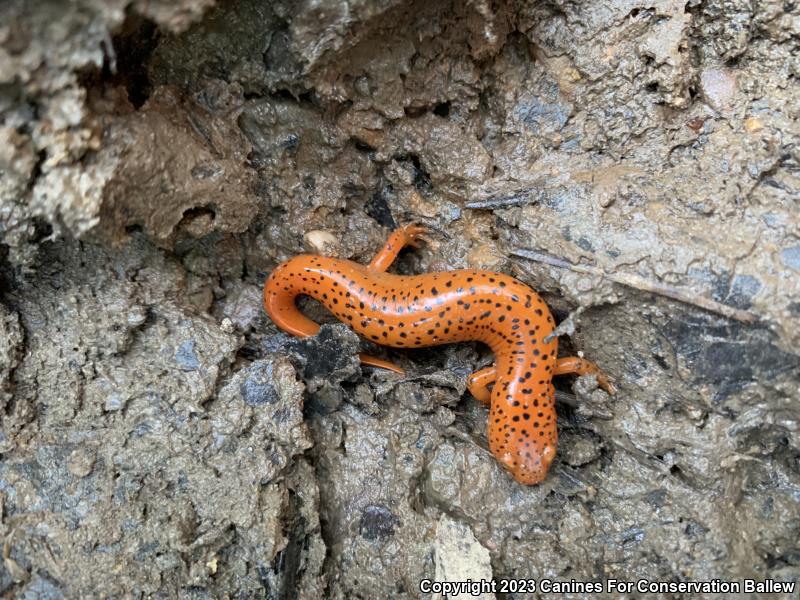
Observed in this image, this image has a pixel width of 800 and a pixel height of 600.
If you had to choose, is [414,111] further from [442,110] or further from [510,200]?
[510,200]

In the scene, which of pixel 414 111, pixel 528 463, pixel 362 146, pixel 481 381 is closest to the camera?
pixel 528 463

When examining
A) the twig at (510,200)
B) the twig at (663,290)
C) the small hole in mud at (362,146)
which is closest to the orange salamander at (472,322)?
the twig at (663,290)

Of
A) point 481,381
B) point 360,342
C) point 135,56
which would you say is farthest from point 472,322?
point 135,56

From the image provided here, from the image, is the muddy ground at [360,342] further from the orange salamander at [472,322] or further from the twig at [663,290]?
the orange salamander at [472,322]

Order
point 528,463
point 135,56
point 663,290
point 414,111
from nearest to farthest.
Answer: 1. point 135,56
2. point 663,290
3. point 528,463
4. point 414,111

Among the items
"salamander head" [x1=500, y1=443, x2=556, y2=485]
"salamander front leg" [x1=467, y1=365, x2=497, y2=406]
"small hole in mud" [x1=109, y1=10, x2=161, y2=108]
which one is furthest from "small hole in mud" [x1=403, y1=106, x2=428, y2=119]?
"salamander head" [x1=500, y1=443, x2=556, y2=485]

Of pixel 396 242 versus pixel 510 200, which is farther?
pixel 396 242

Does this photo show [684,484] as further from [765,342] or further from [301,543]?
[301,543]
